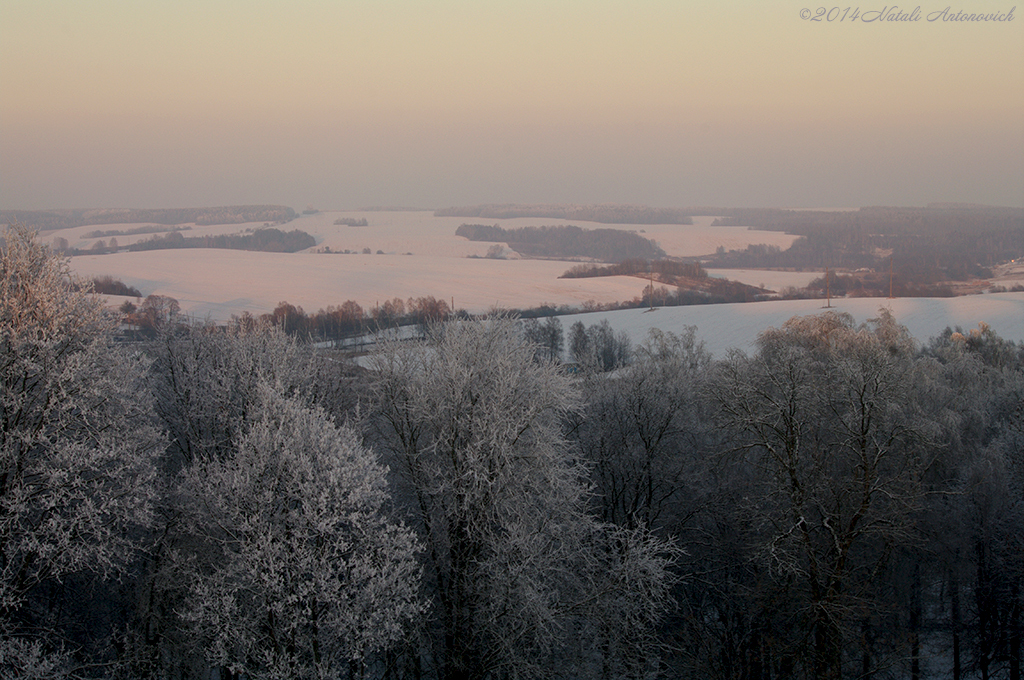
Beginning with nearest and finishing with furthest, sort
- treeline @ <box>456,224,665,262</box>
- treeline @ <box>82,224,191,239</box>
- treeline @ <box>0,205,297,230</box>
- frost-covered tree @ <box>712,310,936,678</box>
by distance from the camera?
frost-covered tree @ <box>712,310,936,678</box>
treeline @ <box>82,224,191,239</box>
treeline @ <box>0,205,297,230</box>
treeline @ <box>456,224,665,262</box>

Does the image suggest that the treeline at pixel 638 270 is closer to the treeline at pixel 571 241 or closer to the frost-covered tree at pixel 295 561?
the treeline at pixel 571 241

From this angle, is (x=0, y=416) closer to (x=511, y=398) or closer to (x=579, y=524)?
(x=511, y=398)

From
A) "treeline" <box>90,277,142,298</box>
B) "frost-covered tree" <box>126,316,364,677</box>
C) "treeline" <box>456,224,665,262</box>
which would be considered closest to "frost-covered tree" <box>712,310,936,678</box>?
"frost-covered tree" <box>126,316,364,677</box>

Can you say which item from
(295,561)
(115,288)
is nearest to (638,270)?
(115,288)

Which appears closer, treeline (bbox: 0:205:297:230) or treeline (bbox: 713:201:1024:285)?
treeline (bbox: 713:201:1024:285)

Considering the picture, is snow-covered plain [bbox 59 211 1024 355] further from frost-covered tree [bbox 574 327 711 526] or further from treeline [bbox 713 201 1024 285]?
frost-covered tree [bbox 574 327 711 526]
